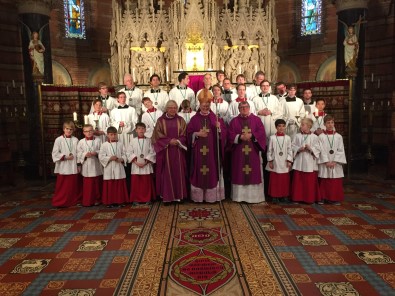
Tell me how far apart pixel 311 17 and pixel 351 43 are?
22.1ft

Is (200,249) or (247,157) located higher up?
(247,157)

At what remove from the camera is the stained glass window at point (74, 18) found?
16578 mm

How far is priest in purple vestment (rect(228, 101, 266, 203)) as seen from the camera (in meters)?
7.71

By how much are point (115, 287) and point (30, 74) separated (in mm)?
9220

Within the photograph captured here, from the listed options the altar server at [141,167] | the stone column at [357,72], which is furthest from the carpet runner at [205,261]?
the stone column at [357,72]

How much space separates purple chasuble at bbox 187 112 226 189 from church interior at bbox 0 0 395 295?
574mm

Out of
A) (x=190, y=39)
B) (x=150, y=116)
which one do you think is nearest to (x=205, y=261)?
(x=150, y=116)

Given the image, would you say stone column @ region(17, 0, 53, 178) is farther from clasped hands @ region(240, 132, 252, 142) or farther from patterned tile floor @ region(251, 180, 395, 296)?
patterned tile floor @ region(251, 180, 395, 296)

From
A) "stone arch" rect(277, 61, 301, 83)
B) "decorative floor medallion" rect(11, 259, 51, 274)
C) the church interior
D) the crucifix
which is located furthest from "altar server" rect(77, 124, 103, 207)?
"stone arch" rect(277, 61, 301, 83)

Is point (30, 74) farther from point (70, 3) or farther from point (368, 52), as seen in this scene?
point (368, 52)

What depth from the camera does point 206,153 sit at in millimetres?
7793

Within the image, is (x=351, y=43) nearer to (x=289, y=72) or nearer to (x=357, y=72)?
(x=357, y=72)

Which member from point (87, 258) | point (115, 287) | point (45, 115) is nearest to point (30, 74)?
point (45, 115)

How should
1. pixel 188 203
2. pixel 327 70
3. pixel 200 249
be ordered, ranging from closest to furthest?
pixel 200 249 < pixel 188 203 < pixel 327 70
